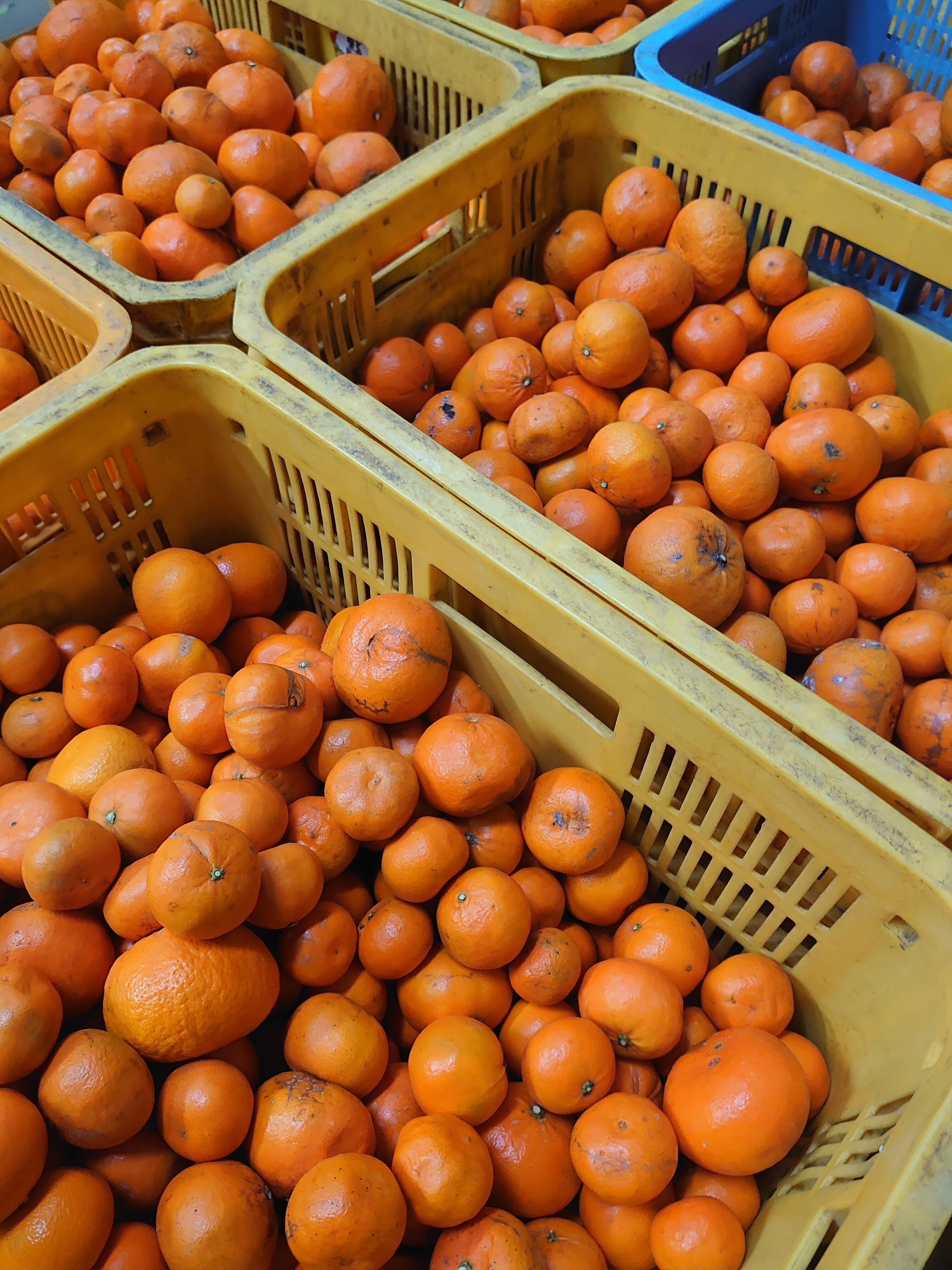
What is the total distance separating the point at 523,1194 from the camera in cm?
113

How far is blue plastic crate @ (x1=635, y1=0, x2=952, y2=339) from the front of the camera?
185 cm

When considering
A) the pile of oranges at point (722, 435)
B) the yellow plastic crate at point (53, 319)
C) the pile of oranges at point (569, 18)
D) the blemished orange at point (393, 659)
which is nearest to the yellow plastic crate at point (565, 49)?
the pile of oranges at point (569, 18)

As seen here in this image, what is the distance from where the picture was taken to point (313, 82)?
8.22ft

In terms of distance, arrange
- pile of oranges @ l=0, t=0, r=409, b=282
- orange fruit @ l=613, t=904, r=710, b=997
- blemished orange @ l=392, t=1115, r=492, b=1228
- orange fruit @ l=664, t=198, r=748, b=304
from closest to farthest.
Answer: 1. blemished orange @ l=392, t=1115, r=492, b=1228
2. orange fruit @ l=613, t=904, r=710, b=997
3. orange fruit @ l=664, t=198, r=748, b=304
4. pile of oranges @ l=0, t=0, r=409, b=282

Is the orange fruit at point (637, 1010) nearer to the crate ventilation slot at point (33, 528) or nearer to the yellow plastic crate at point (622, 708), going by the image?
the yellow plastic crate at point (622, 708)

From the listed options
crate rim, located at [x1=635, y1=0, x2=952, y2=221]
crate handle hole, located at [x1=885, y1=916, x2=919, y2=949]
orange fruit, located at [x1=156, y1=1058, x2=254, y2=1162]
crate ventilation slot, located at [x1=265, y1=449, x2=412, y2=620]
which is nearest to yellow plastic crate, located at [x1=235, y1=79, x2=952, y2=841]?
crate rim, located at [x1=635, y1=0, x2=952, y2=221]

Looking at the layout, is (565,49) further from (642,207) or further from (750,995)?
(750,995)

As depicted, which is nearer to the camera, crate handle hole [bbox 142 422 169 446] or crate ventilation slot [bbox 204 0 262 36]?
crate handle hole [bbox 142 422 169 446]

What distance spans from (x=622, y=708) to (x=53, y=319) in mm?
1390

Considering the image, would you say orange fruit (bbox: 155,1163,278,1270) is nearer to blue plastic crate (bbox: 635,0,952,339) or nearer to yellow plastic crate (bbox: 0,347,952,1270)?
yellow plastic crate (bbox: 0,347,952,1270)

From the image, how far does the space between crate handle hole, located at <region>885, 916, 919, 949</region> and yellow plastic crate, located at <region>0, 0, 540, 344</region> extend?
146 cm

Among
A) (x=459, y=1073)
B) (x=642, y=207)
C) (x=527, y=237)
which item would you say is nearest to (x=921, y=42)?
(x=642, y=207)

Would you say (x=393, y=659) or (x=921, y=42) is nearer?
(x=393, y=659)

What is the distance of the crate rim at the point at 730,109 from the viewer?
1.68 meters
